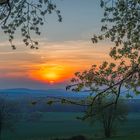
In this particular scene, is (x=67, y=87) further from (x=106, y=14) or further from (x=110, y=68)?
(x=106, y=14)

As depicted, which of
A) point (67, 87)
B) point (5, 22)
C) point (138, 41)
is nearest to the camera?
point (67, 87)

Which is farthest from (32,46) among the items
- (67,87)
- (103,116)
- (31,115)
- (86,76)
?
(31,115)

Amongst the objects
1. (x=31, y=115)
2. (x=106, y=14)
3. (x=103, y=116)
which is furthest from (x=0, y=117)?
(x=106, y=14)

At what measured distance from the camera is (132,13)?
11.1 meters

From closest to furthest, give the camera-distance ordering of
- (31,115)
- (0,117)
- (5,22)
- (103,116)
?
(5,22), (0,117), (103,116), (31,115)

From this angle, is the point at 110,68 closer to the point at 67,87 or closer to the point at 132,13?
the point at 132,13

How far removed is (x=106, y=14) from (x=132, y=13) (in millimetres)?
1032

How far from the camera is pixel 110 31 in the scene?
11.8 meters

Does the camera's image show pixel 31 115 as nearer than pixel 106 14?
No

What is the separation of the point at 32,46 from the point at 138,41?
9.46 feet

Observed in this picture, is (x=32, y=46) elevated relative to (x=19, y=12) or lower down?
lower down

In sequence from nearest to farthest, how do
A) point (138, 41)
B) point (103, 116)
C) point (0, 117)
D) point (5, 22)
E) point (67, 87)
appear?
point (67, 87)
point (5, 22)
point (138, 41)
point (0, 117)
point (103, 116)

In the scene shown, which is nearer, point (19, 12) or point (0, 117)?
point (19, 12)

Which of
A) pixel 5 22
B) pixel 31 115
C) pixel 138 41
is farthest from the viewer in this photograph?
pixel 31 115
